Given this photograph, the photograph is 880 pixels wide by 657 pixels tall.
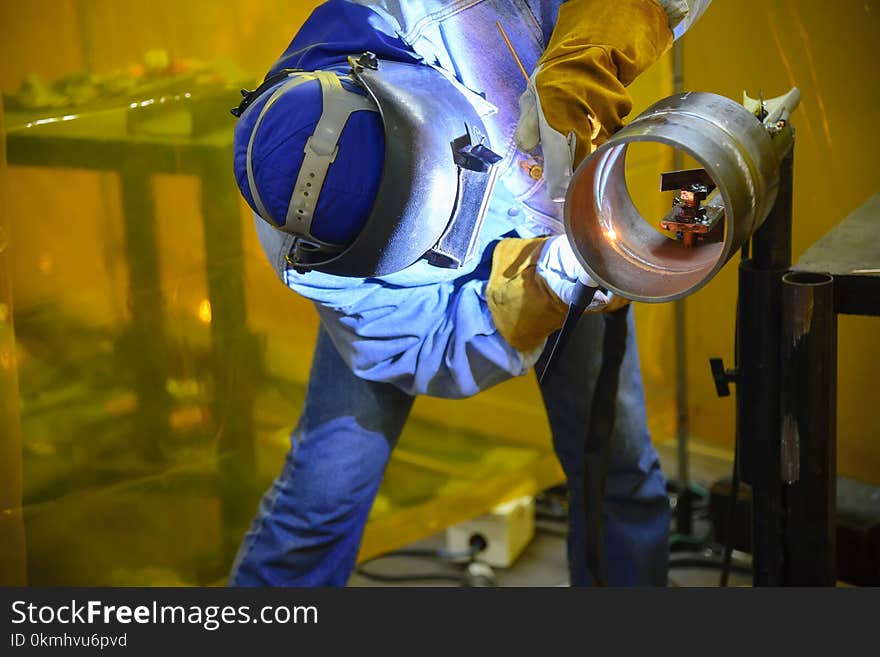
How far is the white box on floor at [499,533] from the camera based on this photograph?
2133mm

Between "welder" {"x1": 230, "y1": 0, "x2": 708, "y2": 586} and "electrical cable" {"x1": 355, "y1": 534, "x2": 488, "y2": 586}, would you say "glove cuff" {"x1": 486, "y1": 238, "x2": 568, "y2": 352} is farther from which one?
"electrical cable" {"x1": 355, "y1": 534, "x2": 488, "y2": 586}

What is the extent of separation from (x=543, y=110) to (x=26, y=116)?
0.82m

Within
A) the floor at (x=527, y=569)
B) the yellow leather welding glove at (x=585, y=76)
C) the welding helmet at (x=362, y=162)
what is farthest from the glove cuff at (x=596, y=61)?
the floor at (x=527, y=569)

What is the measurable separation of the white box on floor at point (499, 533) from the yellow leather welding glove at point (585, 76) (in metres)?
1.12

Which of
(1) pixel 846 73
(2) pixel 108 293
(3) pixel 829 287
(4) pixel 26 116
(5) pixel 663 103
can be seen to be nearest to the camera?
(5) pixel 663 103

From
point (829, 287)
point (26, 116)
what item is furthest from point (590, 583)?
point (26, 116)

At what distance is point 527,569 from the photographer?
6.95 feet

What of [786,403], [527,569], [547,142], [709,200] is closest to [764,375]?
[786,403]

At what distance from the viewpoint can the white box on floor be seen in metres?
2.13

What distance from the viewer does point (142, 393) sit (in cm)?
170

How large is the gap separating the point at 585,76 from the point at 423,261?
33cm

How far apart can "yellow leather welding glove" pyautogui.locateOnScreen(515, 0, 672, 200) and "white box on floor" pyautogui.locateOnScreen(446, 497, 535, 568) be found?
1.12 m

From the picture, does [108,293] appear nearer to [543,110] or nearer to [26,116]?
[26,116]

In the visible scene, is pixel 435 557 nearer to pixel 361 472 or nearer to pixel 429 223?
pixel 361 472
